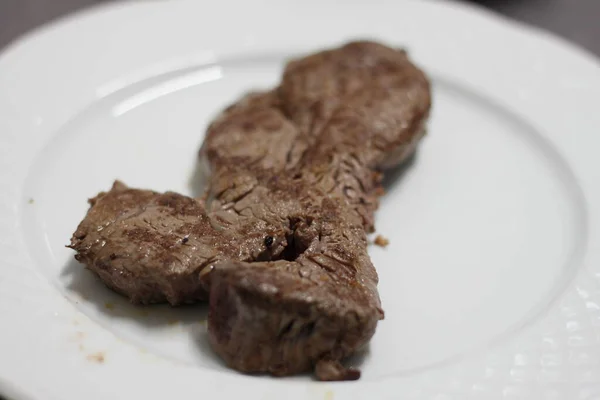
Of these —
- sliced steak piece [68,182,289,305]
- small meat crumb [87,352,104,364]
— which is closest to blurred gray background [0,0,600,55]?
sliced steak piece [68,182,289,305]

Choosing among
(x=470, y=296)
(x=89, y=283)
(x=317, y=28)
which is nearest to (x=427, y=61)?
(x=317, y=28)

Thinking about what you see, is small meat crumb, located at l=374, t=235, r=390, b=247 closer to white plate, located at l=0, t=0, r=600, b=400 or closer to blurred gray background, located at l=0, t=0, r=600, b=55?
white plate, located at l=0, t=0, r=600, b=400

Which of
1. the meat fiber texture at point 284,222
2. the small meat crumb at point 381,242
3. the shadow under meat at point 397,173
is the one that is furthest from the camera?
the shadow under meat at point 397,173

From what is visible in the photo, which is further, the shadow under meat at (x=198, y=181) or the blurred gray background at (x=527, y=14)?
the blurred gray background at (x=527, y=14)

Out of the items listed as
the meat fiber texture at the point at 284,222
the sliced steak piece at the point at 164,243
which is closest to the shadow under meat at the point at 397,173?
the meat fiber texture at the point at 284,222

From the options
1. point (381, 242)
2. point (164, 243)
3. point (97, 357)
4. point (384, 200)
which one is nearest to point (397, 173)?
point (384, 200)

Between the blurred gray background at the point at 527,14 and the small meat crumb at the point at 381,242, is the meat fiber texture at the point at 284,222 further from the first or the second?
the blurred gray background at the point at 527,14
